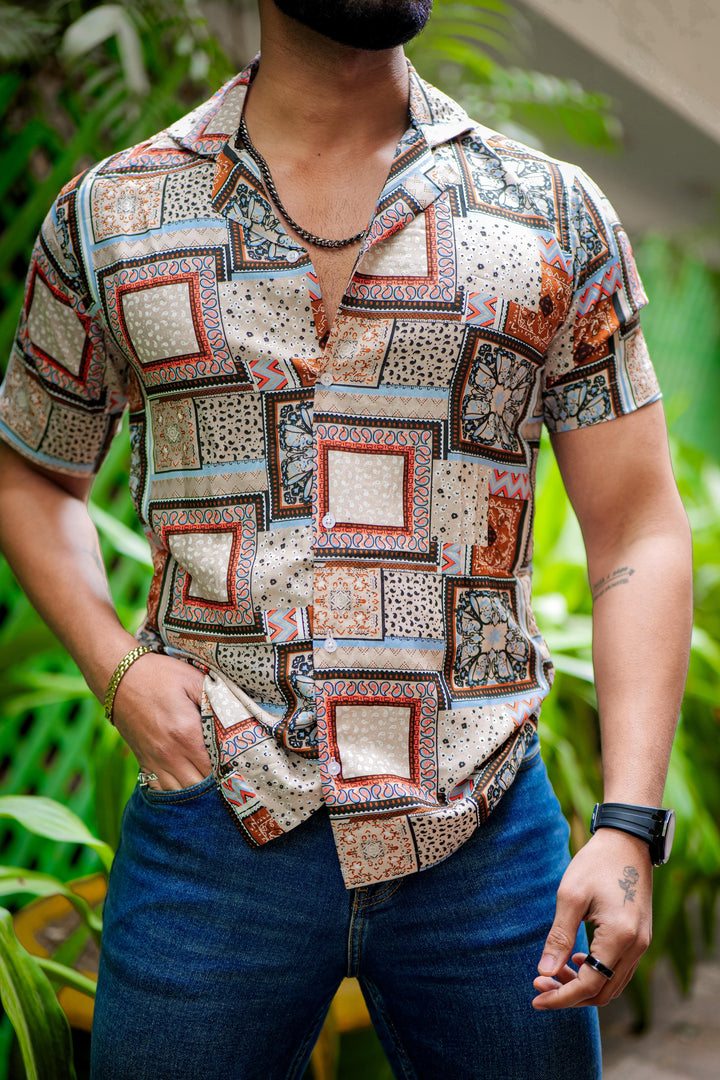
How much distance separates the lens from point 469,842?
2.98 feet

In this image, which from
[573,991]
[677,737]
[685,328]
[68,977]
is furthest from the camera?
[685,328]

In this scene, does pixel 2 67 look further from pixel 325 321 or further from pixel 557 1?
pixel 557 1

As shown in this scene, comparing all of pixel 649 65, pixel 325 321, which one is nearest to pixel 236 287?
pixel 325 321

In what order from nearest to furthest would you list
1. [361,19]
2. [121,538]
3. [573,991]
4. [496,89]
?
[573,991] < [361,19] < [121,538] < [496,89]

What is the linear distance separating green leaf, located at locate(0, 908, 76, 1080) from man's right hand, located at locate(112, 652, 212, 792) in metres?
0.40

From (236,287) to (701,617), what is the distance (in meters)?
2.16

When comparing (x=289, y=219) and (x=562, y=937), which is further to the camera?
(x=289, y=219)

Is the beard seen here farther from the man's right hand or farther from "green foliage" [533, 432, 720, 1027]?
"green foliage" [533, 432, 720, 1027]

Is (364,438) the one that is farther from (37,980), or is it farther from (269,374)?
(37,980)

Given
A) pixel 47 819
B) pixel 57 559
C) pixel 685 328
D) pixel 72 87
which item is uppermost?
pixel 685 328

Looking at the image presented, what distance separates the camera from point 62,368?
1.03 m

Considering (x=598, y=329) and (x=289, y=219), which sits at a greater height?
(x=289, y=219)

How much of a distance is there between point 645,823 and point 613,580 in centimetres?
24

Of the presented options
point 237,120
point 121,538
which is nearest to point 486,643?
point 237,120
